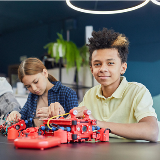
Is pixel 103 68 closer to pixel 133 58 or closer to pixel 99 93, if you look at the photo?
pixel 99 93

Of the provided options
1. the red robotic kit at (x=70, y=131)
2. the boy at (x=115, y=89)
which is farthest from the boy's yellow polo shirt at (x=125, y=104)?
the red robotic kit at (x=70, y=131)

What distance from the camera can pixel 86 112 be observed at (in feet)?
2.57

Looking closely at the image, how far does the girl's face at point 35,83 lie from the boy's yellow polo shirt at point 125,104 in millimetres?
476

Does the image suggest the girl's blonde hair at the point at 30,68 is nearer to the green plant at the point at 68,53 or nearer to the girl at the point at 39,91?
the girl at the point at 39,91

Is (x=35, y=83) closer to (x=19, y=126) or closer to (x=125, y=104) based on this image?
(x=19, y=126)

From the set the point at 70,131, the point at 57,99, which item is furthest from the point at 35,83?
the point at 70,131

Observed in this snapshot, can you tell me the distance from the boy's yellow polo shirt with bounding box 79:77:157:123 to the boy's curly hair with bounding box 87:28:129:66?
0.18 meters

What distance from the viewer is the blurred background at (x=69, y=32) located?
3.65 metres

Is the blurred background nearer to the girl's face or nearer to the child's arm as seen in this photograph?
the girl's face

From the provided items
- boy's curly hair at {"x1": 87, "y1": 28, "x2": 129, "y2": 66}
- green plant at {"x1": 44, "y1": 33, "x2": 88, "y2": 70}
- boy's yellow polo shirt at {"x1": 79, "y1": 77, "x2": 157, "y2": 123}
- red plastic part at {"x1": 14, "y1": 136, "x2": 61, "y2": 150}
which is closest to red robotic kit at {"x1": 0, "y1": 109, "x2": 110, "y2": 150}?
red plastic part at {"x1": 14, "y1": 136, "x2": 61, "y2": 150}

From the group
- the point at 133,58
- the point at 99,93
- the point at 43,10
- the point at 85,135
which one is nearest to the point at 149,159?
the point at 85,135

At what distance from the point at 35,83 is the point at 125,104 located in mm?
709

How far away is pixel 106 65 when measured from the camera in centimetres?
108

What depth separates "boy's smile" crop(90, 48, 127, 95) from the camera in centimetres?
108
